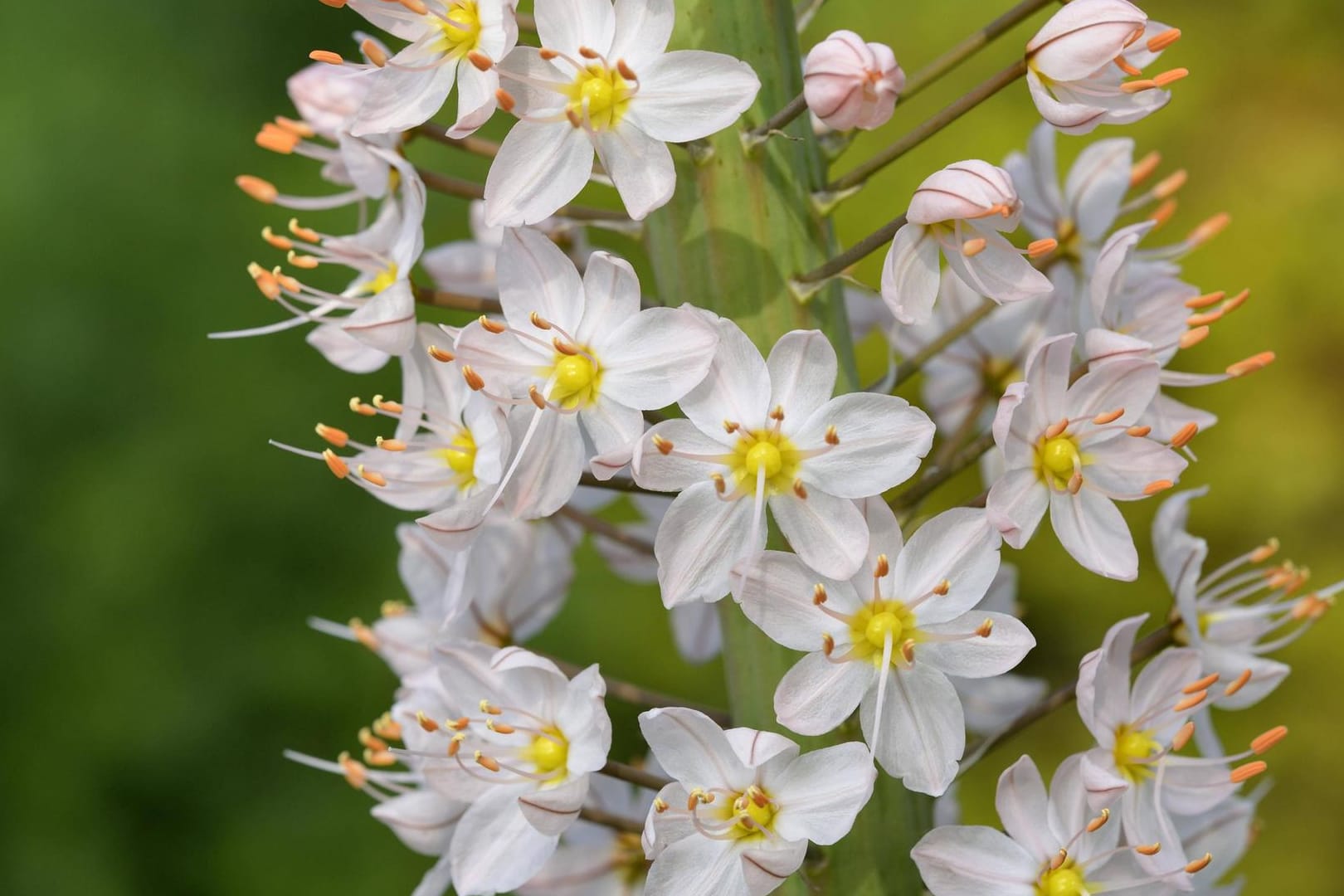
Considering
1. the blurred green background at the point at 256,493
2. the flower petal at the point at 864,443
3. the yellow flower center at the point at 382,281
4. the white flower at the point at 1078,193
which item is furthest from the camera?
the blurred green background at the point at 256,493

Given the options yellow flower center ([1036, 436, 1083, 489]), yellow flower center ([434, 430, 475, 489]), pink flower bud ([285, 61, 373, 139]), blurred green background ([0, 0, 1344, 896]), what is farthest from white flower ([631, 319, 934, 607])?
blurred green background ([0, 0, 1344, 896])

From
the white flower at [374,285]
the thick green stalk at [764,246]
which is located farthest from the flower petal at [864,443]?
the white flower at [374,285]

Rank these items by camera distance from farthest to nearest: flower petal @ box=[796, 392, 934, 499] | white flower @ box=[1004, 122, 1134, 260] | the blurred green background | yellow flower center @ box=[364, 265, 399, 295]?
the blurred green background → white flower @ box=[1004, 122, 1134, 260] → yellow flower center @ box=[364, 265, 399, 295] → flower petal @ box=[796, 392, 934, 499]

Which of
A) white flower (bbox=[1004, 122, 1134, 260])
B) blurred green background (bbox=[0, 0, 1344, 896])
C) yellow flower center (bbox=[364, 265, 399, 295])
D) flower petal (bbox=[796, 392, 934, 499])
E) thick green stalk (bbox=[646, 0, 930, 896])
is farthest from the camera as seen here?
blurred green background (bbox=[0, 0, 1344, 896])

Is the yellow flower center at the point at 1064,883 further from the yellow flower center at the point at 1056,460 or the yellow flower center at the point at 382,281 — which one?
the yellow flower center at the point at 382,281

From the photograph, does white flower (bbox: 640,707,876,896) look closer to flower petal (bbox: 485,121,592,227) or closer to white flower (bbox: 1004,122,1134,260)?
flower petal (bbox: 485,121,592,227)

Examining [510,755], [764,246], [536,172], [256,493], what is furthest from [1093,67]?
[256,493]
